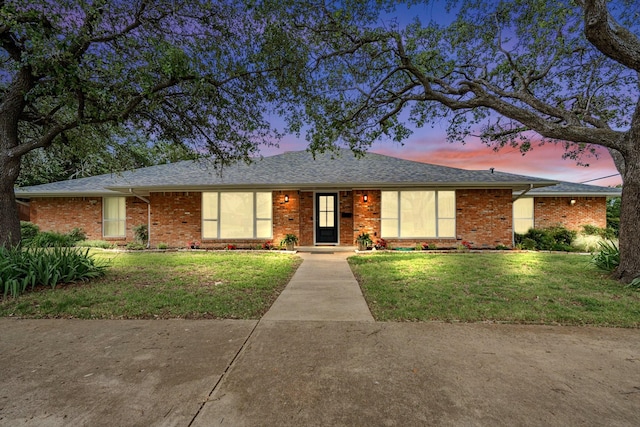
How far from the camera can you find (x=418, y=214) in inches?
471

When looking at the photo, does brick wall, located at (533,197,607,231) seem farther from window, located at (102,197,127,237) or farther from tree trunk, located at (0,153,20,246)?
window, located at (102,197,127,237)

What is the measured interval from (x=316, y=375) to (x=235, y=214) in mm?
10277

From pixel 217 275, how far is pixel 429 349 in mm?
5060

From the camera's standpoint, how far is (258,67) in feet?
22.3

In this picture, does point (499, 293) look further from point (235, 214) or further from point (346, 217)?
point (235, 214)

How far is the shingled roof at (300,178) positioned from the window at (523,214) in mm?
1858

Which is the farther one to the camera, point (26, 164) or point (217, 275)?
point (26, 164)

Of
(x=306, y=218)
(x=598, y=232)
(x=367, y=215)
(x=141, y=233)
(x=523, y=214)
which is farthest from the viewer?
(x=523, y=214)

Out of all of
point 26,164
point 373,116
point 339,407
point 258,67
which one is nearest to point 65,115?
point 26,164

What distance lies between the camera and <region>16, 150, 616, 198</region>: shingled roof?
11.3 meters

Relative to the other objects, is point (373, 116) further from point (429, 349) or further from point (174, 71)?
point (429, 349)

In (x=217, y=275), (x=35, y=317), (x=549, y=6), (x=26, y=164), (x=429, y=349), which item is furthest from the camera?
(x=26, y=164)

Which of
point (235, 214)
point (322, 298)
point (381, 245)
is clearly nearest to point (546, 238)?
point (381, 245)

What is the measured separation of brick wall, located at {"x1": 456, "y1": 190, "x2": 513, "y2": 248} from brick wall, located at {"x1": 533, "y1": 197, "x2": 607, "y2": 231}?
3.27 metres
